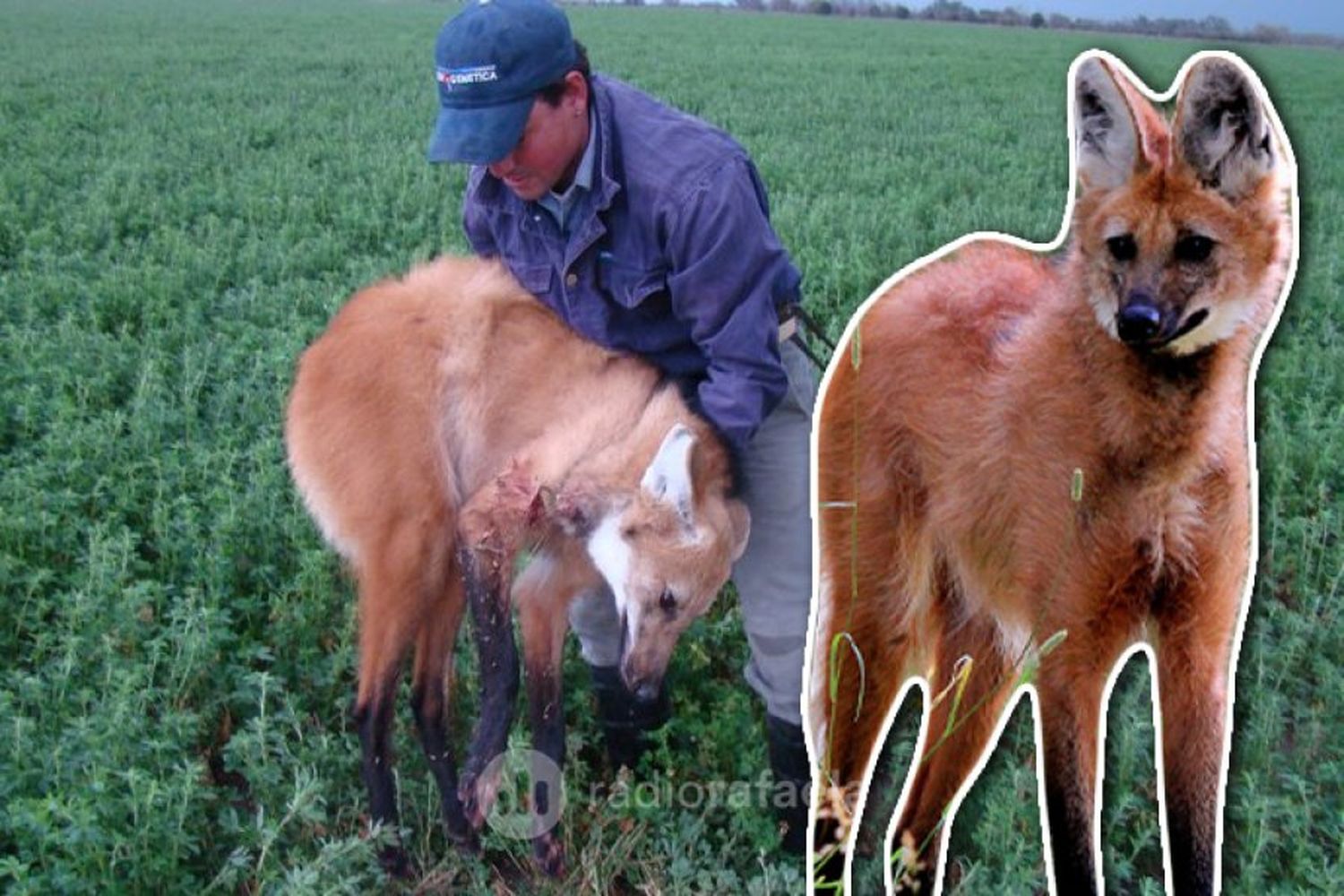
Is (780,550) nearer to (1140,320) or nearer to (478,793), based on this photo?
(478,793)

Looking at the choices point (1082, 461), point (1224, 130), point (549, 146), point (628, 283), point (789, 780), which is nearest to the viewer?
point (1224, 130)

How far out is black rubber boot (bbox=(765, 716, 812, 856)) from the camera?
334 cm

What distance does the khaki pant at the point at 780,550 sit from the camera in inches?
109

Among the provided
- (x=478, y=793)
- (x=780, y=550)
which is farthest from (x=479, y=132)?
(x=478, y=793)

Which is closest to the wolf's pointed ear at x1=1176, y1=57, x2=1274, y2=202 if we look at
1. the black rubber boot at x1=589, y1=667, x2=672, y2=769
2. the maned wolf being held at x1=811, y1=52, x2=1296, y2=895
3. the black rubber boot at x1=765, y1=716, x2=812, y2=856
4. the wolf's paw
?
the maned wolf being held at x1=811, y1=52, x2=1296, y2=895

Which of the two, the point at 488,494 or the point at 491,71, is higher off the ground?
the point at 491,71

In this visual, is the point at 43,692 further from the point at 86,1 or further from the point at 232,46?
the point at 86,1

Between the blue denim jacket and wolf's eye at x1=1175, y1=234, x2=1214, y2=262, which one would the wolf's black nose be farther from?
the blue denim jacket

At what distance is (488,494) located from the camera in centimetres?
245

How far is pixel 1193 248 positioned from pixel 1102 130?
0.19 m

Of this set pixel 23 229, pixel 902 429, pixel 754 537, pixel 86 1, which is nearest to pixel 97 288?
pixel 23 229

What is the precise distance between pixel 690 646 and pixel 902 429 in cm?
214

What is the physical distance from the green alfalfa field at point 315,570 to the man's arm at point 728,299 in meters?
0.46

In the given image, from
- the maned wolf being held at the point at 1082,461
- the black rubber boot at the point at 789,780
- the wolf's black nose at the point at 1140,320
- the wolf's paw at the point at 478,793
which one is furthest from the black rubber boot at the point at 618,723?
the wolf's black nose at the point at 1140,320
